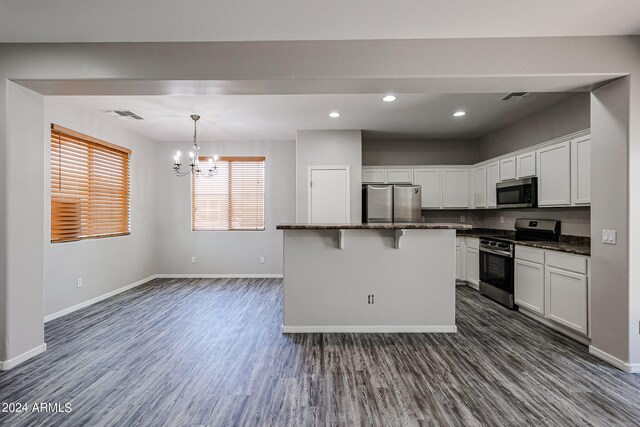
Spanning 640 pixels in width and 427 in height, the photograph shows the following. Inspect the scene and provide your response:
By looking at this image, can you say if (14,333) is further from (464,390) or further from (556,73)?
(556,73)

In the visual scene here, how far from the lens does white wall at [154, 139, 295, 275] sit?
5965 mm

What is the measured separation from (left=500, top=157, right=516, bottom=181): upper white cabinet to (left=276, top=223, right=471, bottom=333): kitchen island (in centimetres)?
204

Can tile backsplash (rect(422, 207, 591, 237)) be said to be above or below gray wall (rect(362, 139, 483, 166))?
below

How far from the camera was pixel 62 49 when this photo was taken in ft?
8.27

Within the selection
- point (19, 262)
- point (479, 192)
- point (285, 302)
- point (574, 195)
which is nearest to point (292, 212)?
point (285, 302)

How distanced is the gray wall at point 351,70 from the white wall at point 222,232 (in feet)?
11.0

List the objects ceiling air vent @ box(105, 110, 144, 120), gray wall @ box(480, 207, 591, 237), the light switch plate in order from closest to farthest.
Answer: the light switch plate → gray wall @ box(480, 207, 591, 237) → ceiling air vent @ box(105, 110, 144, 120)

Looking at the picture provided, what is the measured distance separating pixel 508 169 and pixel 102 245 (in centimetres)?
647

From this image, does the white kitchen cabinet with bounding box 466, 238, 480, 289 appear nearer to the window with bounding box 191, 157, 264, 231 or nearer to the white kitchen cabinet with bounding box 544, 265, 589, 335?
the white kitchen cabinet with bounding box 544, 265, 589, 335

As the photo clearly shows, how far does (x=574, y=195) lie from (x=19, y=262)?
5770 millimetres

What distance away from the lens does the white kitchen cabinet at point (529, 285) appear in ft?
11.2

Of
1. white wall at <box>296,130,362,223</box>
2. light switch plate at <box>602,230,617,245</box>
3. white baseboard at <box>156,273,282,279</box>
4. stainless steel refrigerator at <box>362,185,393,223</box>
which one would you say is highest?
white wall at <box>296,130,362,223</box>

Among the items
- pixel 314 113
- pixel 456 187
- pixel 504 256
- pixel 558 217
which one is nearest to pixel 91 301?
pixel 314 113

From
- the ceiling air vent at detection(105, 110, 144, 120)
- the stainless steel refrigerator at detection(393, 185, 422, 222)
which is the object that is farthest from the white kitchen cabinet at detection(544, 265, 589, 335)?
the ceiling air vent at detection(105, 110, 144, 120)
